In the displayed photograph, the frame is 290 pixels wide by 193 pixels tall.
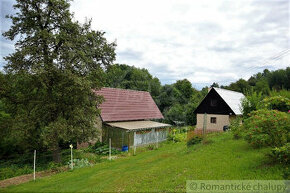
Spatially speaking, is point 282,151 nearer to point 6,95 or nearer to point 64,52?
point 64,52

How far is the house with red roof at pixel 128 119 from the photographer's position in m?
19.6

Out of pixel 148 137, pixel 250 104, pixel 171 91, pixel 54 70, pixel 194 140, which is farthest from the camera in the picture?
pixel 171 91

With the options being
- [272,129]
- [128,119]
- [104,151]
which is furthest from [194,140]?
[128,119]

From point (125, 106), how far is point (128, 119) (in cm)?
202

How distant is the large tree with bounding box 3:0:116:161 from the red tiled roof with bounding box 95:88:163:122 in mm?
6080

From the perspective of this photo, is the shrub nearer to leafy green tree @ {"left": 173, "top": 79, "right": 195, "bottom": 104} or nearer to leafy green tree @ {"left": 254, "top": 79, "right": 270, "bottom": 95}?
leafy green tree @ {"left": 173, "top": 79, "right": 195, "bottom": 104}

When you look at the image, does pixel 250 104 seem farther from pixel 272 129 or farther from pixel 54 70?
pixel 54 70

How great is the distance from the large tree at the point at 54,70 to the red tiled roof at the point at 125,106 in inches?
239

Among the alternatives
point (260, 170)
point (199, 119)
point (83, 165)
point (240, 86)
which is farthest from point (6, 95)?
point (240, 86)

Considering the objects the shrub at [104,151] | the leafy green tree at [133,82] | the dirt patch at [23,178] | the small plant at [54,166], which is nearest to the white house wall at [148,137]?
the shrub at [104,151]

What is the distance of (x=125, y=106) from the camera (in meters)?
24.5

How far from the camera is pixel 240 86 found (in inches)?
2073

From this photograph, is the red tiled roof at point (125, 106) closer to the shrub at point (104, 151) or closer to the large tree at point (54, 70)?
the shrub at point (104, 151)

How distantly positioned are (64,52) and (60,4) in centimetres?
312
